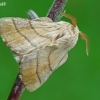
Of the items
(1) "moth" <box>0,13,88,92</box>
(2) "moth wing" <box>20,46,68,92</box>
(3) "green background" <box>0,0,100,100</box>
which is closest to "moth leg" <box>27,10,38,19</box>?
(1) "moth" <box>0,13,88,92</box>

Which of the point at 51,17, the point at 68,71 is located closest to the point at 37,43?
the point at 51,17

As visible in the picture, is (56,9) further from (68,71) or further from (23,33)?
(68,71)

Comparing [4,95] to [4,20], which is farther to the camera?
Answer: [4,95]

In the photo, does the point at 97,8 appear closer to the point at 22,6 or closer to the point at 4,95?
the point at 22,6

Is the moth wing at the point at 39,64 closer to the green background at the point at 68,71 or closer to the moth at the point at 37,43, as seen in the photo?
the moth at the point at 37,43

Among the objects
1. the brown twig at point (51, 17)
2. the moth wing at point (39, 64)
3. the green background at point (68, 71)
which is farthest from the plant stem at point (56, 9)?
the green background at point (68, 71)

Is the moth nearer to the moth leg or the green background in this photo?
the moth leg

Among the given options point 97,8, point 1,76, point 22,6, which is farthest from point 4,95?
point 97,8

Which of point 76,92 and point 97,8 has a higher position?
point 97,8
